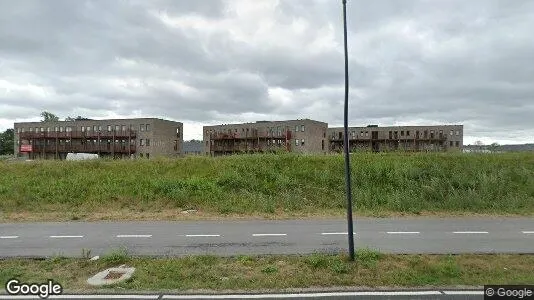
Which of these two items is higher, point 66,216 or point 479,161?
point 479,161

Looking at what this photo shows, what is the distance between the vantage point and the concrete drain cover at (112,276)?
20.2 feet

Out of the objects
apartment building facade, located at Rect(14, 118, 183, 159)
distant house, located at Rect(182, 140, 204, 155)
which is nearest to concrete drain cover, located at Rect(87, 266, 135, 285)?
apartment building facade, located at Rect(14, 118, 183, 159)

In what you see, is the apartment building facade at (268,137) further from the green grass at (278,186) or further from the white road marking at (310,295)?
the white road marking at (310,295)

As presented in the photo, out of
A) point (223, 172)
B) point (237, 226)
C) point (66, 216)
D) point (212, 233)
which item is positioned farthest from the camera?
point (223, 172)

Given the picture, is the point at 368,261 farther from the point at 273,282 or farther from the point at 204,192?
the point at 204,192

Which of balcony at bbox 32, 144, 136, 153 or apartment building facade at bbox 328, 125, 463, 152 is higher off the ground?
apartment building facade at bbox 328, 125, 463, 152

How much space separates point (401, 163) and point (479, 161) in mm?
6048

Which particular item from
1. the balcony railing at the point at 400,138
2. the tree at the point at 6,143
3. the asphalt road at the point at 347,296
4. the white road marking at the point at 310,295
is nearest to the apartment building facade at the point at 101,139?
the tree at the point at 6,143

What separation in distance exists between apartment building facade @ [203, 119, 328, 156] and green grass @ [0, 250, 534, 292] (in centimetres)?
5761

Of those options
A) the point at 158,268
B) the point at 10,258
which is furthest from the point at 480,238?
the point at 10,258

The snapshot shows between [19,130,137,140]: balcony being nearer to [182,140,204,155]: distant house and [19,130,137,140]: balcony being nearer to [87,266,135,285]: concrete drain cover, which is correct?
[182,140,204,155]: distant house

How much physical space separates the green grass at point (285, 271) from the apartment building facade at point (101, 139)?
60.5 meters

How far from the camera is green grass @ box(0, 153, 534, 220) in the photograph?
49.6 feet

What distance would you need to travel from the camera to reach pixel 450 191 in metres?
17.0
